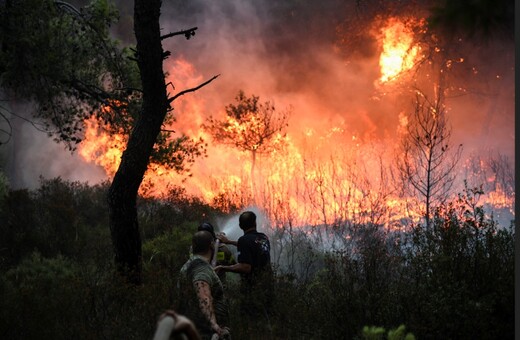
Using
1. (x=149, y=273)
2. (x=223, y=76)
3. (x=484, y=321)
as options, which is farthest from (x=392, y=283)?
(x=223, y=76)

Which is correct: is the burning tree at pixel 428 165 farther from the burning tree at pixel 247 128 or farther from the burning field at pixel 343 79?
the burning tree at pixel 247 128

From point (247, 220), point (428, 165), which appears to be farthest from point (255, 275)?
point (428, 165)

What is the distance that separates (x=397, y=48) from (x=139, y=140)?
28498 millimetres

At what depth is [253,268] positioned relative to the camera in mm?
7605

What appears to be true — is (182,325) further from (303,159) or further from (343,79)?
(343,79)

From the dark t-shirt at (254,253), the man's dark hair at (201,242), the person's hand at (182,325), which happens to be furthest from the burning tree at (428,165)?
the person's hand at (182,325)

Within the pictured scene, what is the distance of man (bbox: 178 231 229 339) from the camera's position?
4.88m

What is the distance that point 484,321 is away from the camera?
20.7ft

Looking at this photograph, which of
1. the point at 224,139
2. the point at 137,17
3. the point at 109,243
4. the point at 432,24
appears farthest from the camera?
the point at 224,139

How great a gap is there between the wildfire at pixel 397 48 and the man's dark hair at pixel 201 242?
3055 centimetres

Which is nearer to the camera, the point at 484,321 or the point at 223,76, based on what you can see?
the point at 484,321

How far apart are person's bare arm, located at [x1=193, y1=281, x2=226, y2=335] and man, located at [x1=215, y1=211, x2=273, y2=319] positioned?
234 cm

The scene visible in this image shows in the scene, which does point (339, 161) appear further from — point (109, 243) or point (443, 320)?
point (443, 320)

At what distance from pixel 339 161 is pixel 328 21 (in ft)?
29.8
